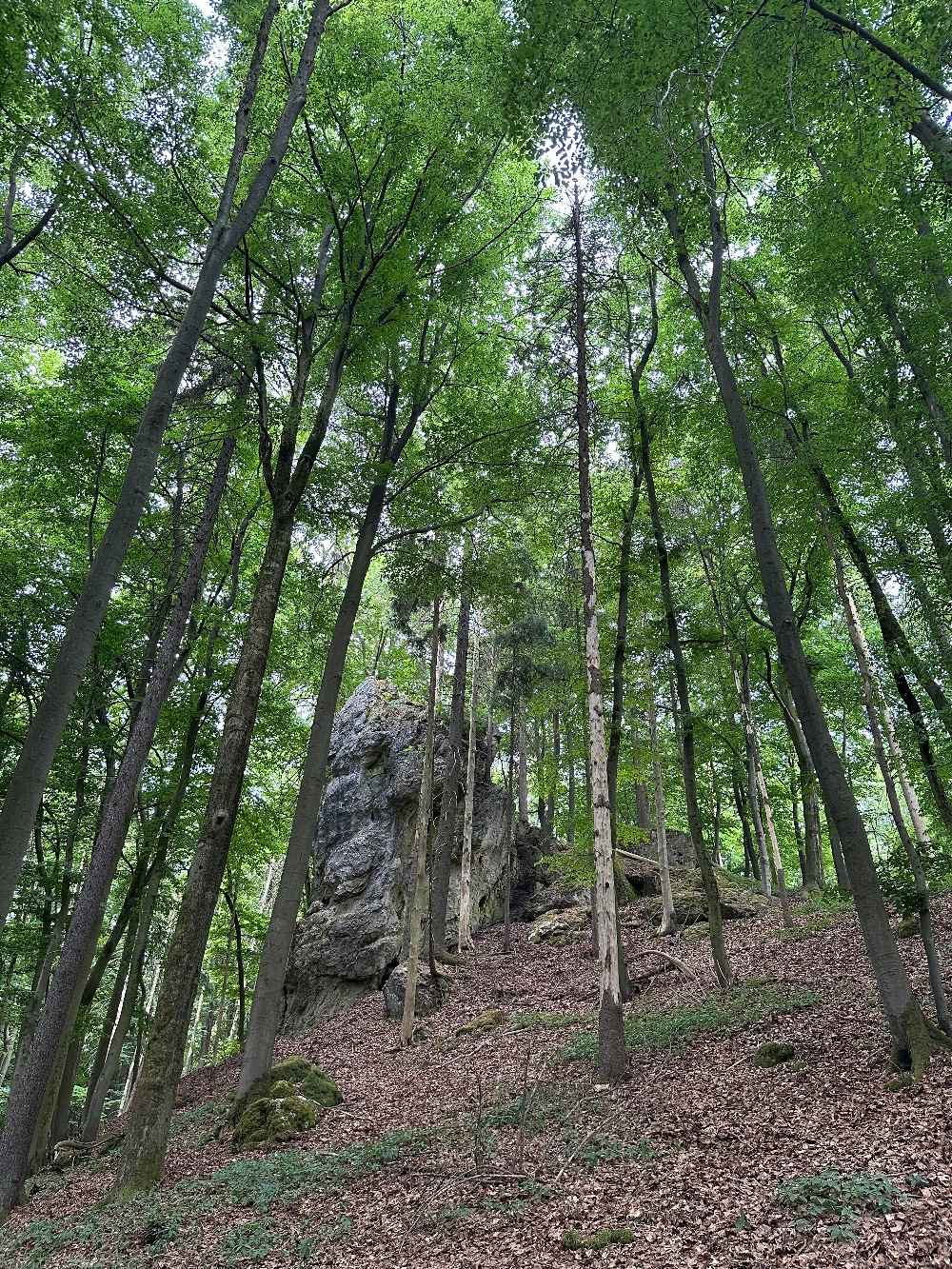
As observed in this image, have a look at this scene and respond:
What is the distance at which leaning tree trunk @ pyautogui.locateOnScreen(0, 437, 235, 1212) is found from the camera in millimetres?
8766

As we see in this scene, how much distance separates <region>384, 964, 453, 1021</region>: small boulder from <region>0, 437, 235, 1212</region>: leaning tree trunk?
19.7ft

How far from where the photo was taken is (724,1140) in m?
5.30

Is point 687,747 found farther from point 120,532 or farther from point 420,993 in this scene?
point 120,532

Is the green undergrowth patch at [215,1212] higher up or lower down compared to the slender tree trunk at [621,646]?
lower down

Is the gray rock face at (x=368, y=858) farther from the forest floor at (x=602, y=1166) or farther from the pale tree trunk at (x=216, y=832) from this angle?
the pale tree trunk at (x=216, y=832)

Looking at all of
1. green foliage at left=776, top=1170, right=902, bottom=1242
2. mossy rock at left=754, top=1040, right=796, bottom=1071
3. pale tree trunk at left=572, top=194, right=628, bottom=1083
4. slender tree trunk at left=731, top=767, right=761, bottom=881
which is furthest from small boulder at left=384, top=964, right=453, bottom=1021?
slender tree trunk at left=731, top=767, right=761, bottom=881

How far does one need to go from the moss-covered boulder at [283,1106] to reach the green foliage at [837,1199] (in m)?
6.09

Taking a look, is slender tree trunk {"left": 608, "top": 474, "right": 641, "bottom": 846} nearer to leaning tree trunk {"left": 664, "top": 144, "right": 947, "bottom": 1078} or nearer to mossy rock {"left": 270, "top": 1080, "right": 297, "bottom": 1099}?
leaning tree trunk {"left": 664, "top": 144, "right": 947, "bottom": 1078}

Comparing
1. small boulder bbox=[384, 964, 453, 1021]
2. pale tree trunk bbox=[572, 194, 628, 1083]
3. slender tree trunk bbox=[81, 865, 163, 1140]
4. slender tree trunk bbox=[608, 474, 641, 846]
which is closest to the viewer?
pale tree trunk bbox=[572, 194, 628, 1083]

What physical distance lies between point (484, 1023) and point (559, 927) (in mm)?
6432

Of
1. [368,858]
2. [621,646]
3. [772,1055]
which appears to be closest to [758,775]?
[621,646]

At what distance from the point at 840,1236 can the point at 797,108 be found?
29.1 ft

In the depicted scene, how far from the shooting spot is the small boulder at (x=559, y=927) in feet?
55.8

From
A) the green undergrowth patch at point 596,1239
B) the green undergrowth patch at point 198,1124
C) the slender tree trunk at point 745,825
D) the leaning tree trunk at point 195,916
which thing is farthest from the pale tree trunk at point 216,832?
the slender tree trunk at point 745,825
